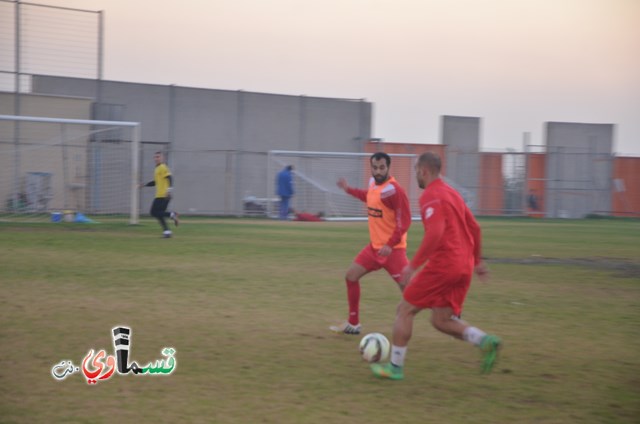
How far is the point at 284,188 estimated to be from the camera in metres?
28.0

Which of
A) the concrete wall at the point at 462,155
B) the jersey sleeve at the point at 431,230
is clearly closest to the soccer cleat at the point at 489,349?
the jersey sleeve at the point at 431,230

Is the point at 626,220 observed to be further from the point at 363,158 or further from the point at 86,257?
the point at 86,257

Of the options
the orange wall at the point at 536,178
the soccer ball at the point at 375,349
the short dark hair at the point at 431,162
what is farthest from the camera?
the orange wall at the point at 536,178

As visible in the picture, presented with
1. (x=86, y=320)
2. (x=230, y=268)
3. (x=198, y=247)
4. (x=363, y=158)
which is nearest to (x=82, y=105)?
(x=363, y=158)

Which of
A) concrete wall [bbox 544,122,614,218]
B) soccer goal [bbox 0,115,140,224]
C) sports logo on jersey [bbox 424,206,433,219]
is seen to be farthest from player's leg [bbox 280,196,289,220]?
sports logo on jersey [bbox 424,206,433,219]

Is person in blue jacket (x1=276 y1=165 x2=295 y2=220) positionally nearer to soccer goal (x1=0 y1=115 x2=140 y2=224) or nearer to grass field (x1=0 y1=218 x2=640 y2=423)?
soccer goal (x1=0 y1=115 x2=140 y2=224)

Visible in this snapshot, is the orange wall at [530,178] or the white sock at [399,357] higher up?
the orange wall at [530,178]

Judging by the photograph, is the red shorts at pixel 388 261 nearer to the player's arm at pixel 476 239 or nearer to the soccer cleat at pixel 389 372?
the player's arm at pixel 476 239

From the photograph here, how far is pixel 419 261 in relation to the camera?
581 centimetres

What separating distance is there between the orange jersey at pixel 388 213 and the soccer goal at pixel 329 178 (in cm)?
2370

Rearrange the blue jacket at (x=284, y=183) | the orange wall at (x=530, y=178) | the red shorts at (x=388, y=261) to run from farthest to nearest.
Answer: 1. the orange wall at (x=530, y=178)
2. the blue jacket at (x=284, y=183)
3. the red shorts at (x=388, y=261)

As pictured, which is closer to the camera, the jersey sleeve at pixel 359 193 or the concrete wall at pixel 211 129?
the jersey sleeve at pixel 359 193

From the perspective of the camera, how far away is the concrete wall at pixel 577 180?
3653cm

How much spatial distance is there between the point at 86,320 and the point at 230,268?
16.1 ft
